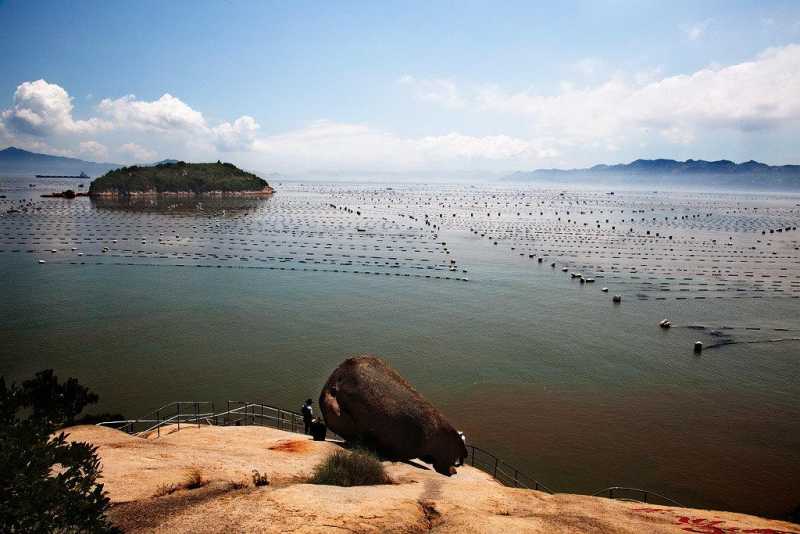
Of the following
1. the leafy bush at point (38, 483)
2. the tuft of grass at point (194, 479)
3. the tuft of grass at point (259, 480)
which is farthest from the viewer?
the tuft of grass at point (259, 480)

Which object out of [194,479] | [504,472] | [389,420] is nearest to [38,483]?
[194,479]

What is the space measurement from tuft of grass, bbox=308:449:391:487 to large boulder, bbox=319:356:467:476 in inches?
103

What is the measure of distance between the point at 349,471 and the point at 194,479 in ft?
16.8

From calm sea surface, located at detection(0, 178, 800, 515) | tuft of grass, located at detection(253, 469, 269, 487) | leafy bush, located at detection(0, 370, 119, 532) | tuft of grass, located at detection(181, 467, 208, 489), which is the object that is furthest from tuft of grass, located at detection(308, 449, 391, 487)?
calm sea surface, located at detection(0, 178, 800, 515)

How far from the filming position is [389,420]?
803 inches

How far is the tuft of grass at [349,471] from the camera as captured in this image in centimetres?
1612

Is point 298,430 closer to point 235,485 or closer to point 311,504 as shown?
point 235,485

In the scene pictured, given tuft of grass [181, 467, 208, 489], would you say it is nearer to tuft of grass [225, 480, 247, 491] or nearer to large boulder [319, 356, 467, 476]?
tuft of grass [225, 480, 247, 491]

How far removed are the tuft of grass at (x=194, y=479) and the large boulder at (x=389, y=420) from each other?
7.09 meters

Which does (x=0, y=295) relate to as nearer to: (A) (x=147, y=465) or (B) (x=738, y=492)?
(A) (x=147, y=465)

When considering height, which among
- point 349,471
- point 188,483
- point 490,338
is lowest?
point 490,338

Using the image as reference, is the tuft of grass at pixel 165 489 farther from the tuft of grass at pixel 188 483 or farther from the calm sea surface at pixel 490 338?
the calm sea surface at pixel 490 338

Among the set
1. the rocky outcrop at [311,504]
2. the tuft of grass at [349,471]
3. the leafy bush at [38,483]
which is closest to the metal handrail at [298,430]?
the rocky outcrop at [311,504]

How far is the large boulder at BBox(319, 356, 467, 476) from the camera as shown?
20.4m
